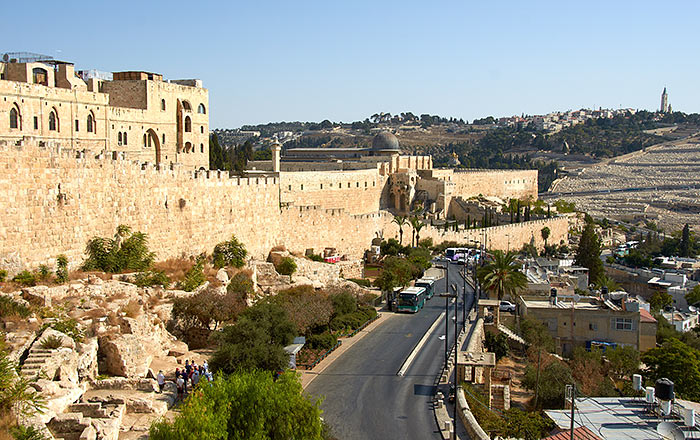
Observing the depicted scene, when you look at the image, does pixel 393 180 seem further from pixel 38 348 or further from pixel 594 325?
pixel 38 348

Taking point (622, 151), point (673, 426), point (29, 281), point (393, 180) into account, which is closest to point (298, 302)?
point (29, 281)

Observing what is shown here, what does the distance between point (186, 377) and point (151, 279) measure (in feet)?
16.5

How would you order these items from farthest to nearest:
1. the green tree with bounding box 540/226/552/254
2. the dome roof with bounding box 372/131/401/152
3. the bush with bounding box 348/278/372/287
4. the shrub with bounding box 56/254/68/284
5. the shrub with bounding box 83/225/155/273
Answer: the dome roof with bounding box 372/131/401/152 < the green tree with bounding box 540/226/552/254 < the bush with bounding box 348/278/372/287 < the shrub with bounding box 83/225/155/273 < the shrub with bounding box 56/254/68/284

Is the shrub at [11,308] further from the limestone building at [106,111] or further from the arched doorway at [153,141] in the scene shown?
the arched doorway at [153,141]

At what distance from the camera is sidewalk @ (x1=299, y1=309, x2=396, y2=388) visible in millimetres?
16005

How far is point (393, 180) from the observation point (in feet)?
158

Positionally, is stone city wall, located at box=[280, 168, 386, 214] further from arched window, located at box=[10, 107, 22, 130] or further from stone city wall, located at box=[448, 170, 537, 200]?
arched window, located at box=[10, 107, 22, 130]

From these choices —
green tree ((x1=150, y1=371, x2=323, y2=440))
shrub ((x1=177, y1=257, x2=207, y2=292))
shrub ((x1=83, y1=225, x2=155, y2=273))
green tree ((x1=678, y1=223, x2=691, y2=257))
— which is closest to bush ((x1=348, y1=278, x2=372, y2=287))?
shrub ((x1=177, y1=257, x2=207, y2=292))

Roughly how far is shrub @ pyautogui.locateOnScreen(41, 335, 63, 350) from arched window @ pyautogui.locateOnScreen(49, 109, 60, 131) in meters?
12.8

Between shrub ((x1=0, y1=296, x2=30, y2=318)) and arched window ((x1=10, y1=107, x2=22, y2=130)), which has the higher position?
arched window ((x1=10, y1=107, x2=22, y2=130))

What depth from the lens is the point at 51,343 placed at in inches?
502

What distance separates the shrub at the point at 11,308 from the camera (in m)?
13.5

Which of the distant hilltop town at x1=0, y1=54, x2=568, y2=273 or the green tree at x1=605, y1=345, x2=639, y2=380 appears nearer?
the distant hilltop town at x1=0, y1=54, x2=568, y2=273

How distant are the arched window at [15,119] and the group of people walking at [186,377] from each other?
11.8 m
